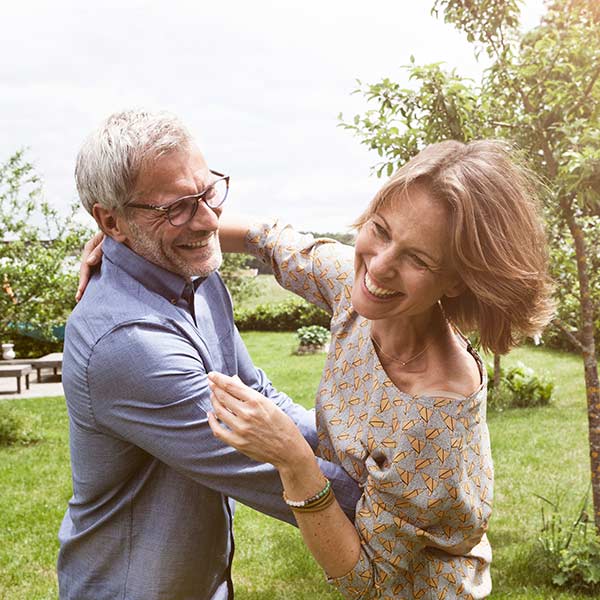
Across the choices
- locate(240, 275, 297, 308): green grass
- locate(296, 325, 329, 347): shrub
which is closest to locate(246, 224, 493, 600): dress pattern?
locate(296, 325, 329, 347): shrub

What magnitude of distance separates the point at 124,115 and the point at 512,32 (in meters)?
4.37

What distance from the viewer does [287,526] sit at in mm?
6891

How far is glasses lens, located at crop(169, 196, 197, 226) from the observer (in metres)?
2.12

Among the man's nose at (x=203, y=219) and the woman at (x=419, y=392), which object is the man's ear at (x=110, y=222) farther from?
the woman at (x=419, y=392)

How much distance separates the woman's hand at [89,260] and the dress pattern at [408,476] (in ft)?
2.57

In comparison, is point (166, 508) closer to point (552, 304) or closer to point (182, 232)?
point (182, 232)

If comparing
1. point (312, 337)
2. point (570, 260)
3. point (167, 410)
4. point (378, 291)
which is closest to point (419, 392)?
point (378, 291)

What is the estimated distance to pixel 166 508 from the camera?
2.06 metres

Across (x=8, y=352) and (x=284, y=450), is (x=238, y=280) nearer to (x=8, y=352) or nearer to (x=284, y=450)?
(x=8, y=352)

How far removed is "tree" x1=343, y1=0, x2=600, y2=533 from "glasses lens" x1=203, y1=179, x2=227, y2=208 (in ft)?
9.26

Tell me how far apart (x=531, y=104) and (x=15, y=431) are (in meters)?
7.93

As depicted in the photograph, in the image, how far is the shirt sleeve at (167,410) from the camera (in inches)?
74.2

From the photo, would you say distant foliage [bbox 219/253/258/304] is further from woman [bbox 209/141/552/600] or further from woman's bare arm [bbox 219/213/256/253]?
woman [bbox 209/141/552/600]

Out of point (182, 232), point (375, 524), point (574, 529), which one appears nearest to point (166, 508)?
point (375, 524)
